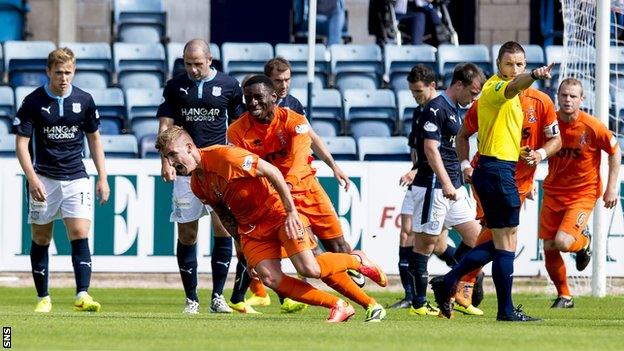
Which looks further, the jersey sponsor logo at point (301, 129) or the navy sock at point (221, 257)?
the navy sock at point (221, 257)

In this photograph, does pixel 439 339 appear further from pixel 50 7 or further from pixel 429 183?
pixel 50 7

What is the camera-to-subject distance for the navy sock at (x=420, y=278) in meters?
12.3

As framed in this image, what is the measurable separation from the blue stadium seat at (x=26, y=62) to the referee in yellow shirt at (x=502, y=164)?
10.0 m

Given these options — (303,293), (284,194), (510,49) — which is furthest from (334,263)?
(510,49)

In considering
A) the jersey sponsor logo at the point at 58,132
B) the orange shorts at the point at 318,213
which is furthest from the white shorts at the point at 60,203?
the orange shorts at the point at 318,213

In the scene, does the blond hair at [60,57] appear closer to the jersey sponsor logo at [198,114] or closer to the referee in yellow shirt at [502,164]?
the jersey sponsor logo at [198,114]

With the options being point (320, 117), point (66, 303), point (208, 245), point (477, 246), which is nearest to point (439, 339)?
point (477, 246)

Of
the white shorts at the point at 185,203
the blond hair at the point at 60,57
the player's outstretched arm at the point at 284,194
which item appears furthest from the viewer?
the white shorts at the point at 185,203

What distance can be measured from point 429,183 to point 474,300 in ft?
3.45

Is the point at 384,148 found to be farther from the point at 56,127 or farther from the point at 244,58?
the point at 56,127

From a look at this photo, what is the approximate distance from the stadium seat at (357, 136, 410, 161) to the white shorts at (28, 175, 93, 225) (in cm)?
576

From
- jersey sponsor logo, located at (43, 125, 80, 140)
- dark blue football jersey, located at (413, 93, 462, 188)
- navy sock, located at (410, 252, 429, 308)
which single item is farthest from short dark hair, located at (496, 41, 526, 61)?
jersey sponsor logo, located at (43, 125, 80, 140)

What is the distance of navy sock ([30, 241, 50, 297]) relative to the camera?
12.6 m

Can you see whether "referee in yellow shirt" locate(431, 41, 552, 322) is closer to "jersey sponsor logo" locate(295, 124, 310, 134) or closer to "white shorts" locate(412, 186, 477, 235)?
"jersey sponsor logo" locate(295, 124, 310, 134)
